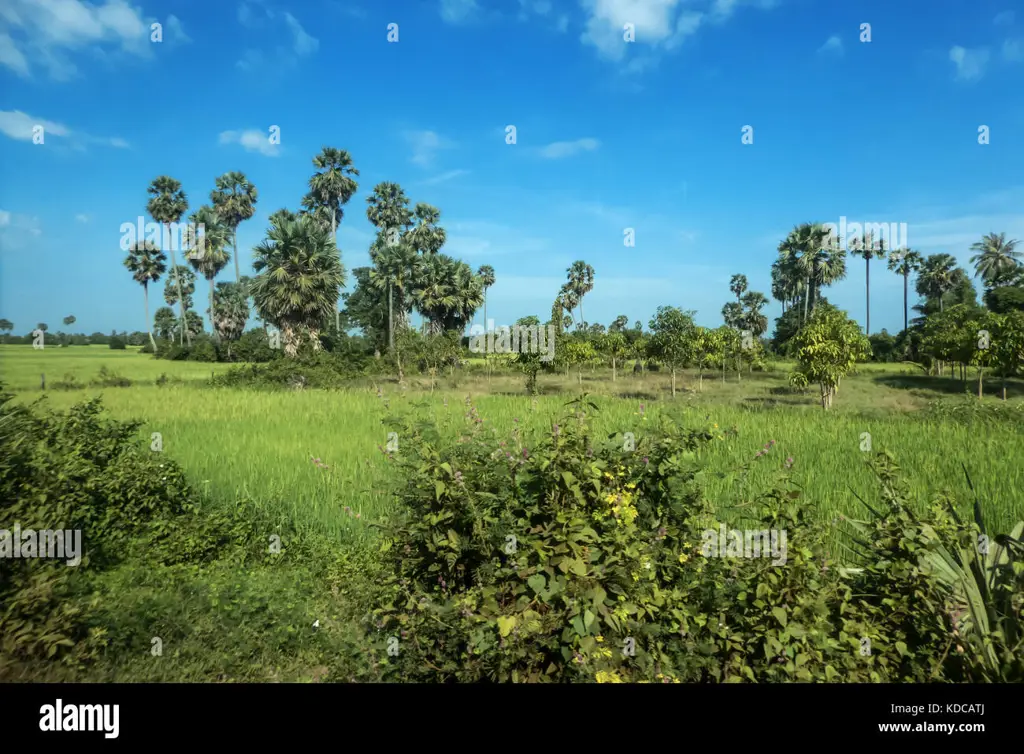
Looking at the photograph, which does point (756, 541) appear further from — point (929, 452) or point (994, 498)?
point (929, 452)

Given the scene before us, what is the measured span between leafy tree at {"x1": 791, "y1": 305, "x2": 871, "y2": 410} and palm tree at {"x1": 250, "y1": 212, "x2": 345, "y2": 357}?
25.7m

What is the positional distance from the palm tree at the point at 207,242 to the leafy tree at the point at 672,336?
39245 millimetres

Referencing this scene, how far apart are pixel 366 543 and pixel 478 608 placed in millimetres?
3122

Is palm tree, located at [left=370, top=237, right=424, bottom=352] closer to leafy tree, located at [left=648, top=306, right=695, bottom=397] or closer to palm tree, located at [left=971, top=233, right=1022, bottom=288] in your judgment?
leafy tree, located at [left=648, top=306, right=695, bottom=397]

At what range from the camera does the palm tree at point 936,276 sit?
54.5m

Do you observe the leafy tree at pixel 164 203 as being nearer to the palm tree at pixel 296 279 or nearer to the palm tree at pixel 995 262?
the palm tree at pixel 296 279

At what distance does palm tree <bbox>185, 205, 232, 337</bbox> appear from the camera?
49.3 meters

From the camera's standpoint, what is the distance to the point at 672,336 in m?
30.9

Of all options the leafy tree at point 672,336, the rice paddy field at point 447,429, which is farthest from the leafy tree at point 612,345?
the rice paddy field at point 447,429

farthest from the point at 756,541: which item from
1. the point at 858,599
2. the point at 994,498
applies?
the point at 994,498

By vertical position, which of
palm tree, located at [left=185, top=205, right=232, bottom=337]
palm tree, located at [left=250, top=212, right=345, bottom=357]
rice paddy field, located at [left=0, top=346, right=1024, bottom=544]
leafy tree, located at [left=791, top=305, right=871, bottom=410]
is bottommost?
rice paddy field, located at [left=0, top=346, right=1024, bottom=544]
